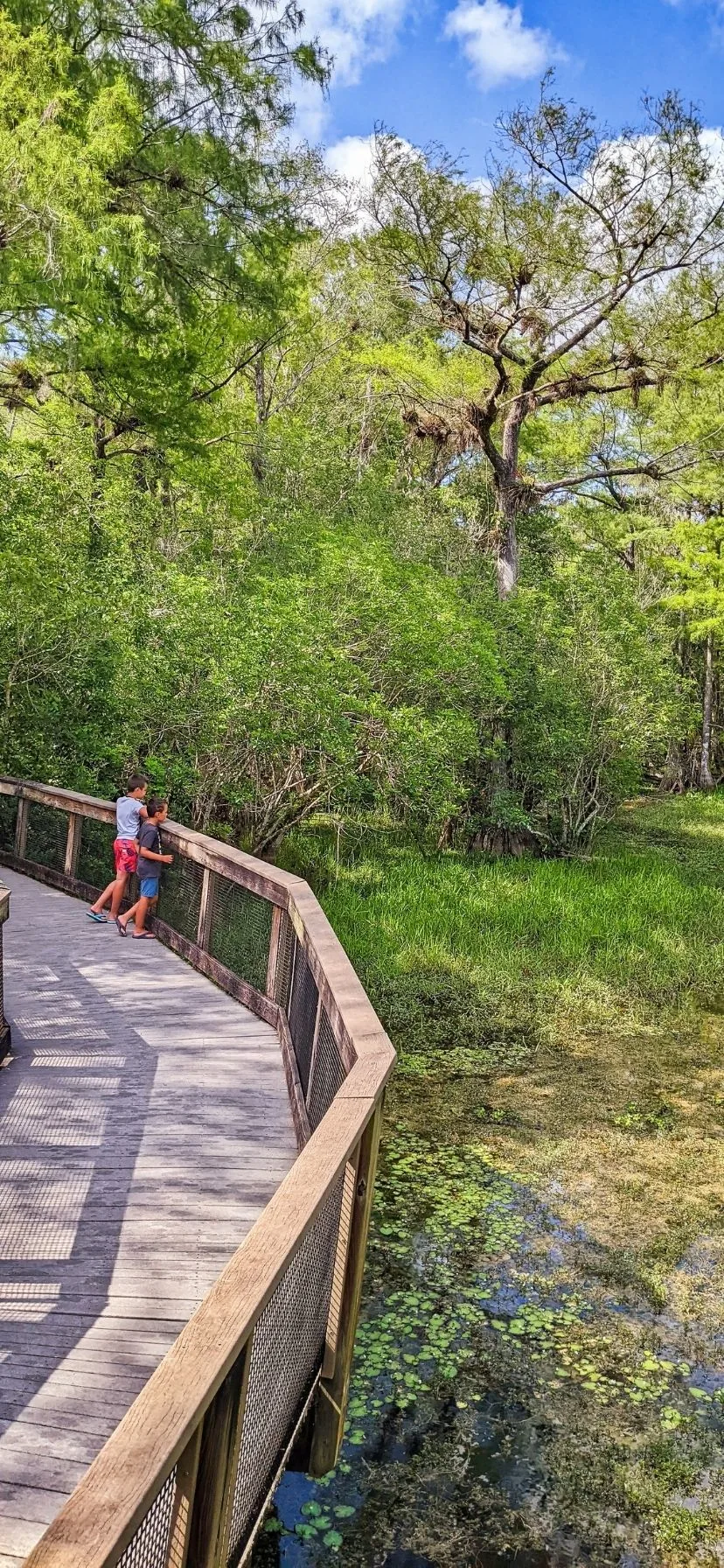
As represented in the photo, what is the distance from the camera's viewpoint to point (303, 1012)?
5785 mm

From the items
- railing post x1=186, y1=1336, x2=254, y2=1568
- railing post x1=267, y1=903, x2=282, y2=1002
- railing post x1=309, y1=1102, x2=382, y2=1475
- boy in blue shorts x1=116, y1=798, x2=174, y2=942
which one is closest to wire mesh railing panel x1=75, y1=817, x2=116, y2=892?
boy in blue shorts x1=116, y1=798, x2=174, y2=942

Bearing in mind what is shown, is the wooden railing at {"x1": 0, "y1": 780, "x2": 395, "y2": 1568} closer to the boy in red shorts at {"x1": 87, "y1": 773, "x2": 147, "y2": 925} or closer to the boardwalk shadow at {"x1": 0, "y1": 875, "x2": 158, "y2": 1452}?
the boardwalk shadow at {"x1": 0, "y1": 875, "x2": 158, "y2": 1452}

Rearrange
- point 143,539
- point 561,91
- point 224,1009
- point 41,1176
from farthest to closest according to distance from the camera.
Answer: point 143,539 → point 561,91 → point 224,1009 → point 41,1176

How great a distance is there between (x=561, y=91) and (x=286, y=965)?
17389mm

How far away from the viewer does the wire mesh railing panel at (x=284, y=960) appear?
6.43 metres

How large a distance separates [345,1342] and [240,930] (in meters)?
4.36

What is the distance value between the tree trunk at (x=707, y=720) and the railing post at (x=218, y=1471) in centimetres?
3244

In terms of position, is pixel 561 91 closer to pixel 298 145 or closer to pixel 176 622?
pixel 298 145

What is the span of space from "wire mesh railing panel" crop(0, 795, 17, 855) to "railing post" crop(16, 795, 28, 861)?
0.55ft

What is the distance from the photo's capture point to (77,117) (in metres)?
15.2

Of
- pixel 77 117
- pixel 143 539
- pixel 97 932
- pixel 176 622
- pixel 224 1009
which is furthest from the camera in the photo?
pixel 143 539

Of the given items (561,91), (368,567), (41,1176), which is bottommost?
(41,1176)

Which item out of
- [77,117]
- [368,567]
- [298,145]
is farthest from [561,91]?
[368,567]

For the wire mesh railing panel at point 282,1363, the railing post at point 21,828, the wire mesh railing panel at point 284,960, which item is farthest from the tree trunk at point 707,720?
the wire mesh railing panel at point 282,1363
